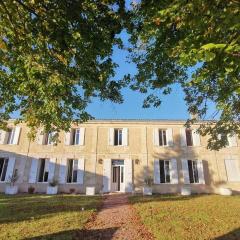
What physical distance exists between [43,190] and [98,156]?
5.02m

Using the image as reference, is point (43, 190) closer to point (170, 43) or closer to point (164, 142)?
point (164, 142)

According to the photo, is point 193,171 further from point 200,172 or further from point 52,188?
point 52,188

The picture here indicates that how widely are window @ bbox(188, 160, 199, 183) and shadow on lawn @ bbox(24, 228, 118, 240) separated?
14656 millimetres

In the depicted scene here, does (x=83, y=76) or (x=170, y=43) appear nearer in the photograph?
(x=170, y=43)

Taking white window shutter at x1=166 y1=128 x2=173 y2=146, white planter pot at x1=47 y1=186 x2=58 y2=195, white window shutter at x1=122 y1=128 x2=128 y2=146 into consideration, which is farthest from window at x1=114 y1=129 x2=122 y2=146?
white planter pot at x1=47 y1=186 x2=58 y2=195

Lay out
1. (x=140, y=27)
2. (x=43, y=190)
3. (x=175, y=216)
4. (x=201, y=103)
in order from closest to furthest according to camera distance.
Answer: (x=140, y=27) < (x=175, y=216) < (x=201, y=103) < (x=43, y=190)

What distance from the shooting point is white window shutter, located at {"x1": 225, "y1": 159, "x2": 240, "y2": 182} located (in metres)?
20.7

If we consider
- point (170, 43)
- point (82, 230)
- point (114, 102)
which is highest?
point (170, 43)

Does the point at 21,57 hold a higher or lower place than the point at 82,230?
higher

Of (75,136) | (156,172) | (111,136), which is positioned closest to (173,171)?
(156,172)

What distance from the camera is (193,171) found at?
68.7ft

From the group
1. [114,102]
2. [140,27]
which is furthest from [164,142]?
[140,27]

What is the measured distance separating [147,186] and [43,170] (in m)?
8.50

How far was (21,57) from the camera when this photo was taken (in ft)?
20.3
